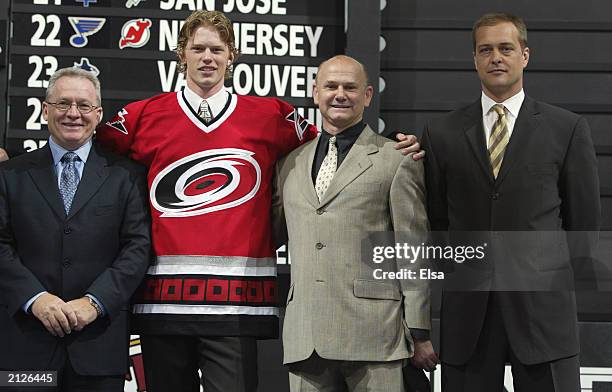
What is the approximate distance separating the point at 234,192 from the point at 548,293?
94 centimetres

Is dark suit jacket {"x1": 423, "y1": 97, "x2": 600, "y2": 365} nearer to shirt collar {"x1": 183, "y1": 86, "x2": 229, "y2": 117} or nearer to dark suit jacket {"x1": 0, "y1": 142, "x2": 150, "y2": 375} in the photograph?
shirt collar {"x1": 183, "y1": 86, "x2": 229, "y2": 117}

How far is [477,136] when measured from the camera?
244 cm

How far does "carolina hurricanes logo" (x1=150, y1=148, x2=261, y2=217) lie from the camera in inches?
99.7

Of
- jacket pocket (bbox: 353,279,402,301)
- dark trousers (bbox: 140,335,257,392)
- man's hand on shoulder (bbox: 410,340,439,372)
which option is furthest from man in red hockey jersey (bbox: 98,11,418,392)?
man's hand on shoulder (bbox: 410,340,439,372)

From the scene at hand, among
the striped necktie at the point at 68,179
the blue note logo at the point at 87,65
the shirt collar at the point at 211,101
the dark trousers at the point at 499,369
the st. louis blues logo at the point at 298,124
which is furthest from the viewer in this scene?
the blue note logo at the point at 87,65

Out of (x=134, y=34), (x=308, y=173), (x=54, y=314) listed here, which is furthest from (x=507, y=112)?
(x=134, y=34)

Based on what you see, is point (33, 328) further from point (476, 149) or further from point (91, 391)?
point (476, 149)

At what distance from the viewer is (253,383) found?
98.9 inches

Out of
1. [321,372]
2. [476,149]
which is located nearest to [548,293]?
[476,149]

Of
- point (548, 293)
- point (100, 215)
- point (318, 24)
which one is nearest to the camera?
point (548, 293)

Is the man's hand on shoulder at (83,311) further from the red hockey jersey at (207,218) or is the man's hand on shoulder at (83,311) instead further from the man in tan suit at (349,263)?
the man in tan suit at (349,263)

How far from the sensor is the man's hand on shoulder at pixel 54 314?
237cm

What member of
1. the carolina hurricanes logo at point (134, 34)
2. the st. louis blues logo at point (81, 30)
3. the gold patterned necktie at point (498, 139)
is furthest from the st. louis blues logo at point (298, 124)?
the st. louis blues logo at point (81, 30)

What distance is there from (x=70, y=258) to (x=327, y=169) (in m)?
0.78
